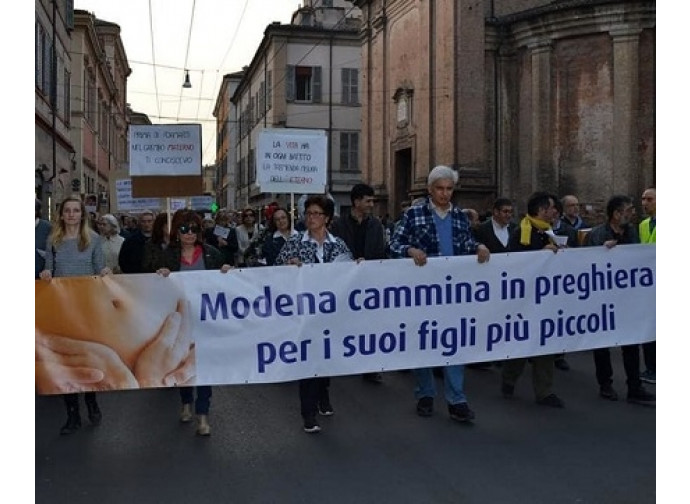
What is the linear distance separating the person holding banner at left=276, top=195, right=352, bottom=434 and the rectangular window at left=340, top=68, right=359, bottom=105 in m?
44.4

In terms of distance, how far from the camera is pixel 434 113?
88.7ft

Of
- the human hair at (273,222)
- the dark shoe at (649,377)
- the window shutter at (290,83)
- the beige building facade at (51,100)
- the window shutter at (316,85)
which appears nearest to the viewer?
the dark shoe at (649,377)

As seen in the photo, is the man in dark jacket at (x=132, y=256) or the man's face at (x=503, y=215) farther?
the man's face at (x=503, y=215)

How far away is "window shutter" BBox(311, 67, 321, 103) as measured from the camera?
50.2m

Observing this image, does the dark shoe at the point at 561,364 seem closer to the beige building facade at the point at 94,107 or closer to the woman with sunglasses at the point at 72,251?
the woman with sunglasses at the point at 72,251

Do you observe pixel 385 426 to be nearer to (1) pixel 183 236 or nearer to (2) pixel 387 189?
(1) pixel 183 236

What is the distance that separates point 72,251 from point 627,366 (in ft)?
16.9

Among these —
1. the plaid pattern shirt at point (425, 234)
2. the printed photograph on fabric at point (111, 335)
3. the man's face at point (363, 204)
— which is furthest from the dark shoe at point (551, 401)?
the printed photograph on fabric at point (111, 335)

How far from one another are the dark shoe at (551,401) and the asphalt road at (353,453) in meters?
0.12

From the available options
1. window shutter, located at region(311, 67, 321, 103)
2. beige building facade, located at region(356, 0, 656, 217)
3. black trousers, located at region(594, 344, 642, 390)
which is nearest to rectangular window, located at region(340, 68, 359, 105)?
window shutter, located at region(311, 67, 321, 103)

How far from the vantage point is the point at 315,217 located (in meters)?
6.74

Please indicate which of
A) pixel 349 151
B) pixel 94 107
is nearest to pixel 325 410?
pixel 349 151

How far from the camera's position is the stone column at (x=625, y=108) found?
2242 centimetres

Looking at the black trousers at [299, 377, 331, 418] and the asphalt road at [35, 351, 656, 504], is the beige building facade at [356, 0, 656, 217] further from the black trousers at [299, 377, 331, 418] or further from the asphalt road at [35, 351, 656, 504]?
the black trousers at [299, 377, 331, 418]
